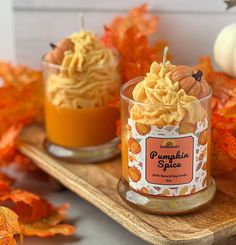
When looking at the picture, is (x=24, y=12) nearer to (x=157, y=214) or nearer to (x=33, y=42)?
(x=33, y=42)

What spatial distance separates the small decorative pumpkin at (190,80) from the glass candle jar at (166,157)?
1 centimetres

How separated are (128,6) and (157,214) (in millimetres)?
452

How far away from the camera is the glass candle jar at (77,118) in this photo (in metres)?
1.04

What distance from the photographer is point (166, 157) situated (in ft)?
2.83

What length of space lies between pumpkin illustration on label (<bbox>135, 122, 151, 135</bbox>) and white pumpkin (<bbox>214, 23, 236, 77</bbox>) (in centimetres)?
25

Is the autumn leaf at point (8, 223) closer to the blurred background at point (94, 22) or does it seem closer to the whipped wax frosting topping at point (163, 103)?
the whipped wax frosting topping at point (163, 103)

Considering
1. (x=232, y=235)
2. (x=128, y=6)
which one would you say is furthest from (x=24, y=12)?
(x=232, y=235)

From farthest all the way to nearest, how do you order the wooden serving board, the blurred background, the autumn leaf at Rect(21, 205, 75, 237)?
the blurred background
the autumn leaf at Rect(21, 205, 75, 237)
the wooden serving board

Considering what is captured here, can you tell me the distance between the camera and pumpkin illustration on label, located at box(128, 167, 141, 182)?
2.93ft

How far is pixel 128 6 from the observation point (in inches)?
47.1

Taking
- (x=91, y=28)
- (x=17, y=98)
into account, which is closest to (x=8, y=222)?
(x=17, y=98)

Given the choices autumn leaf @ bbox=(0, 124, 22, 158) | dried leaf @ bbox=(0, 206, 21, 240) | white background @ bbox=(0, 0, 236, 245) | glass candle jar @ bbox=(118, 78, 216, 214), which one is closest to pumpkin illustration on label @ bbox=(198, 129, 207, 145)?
glass candle jar @ bbox=(118, 78, 216, 214)

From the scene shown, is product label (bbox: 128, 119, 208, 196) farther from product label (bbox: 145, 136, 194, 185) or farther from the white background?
the white background

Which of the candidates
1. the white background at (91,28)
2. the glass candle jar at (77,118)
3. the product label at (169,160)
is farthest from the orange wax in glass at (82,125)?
the product label at (169,160)
